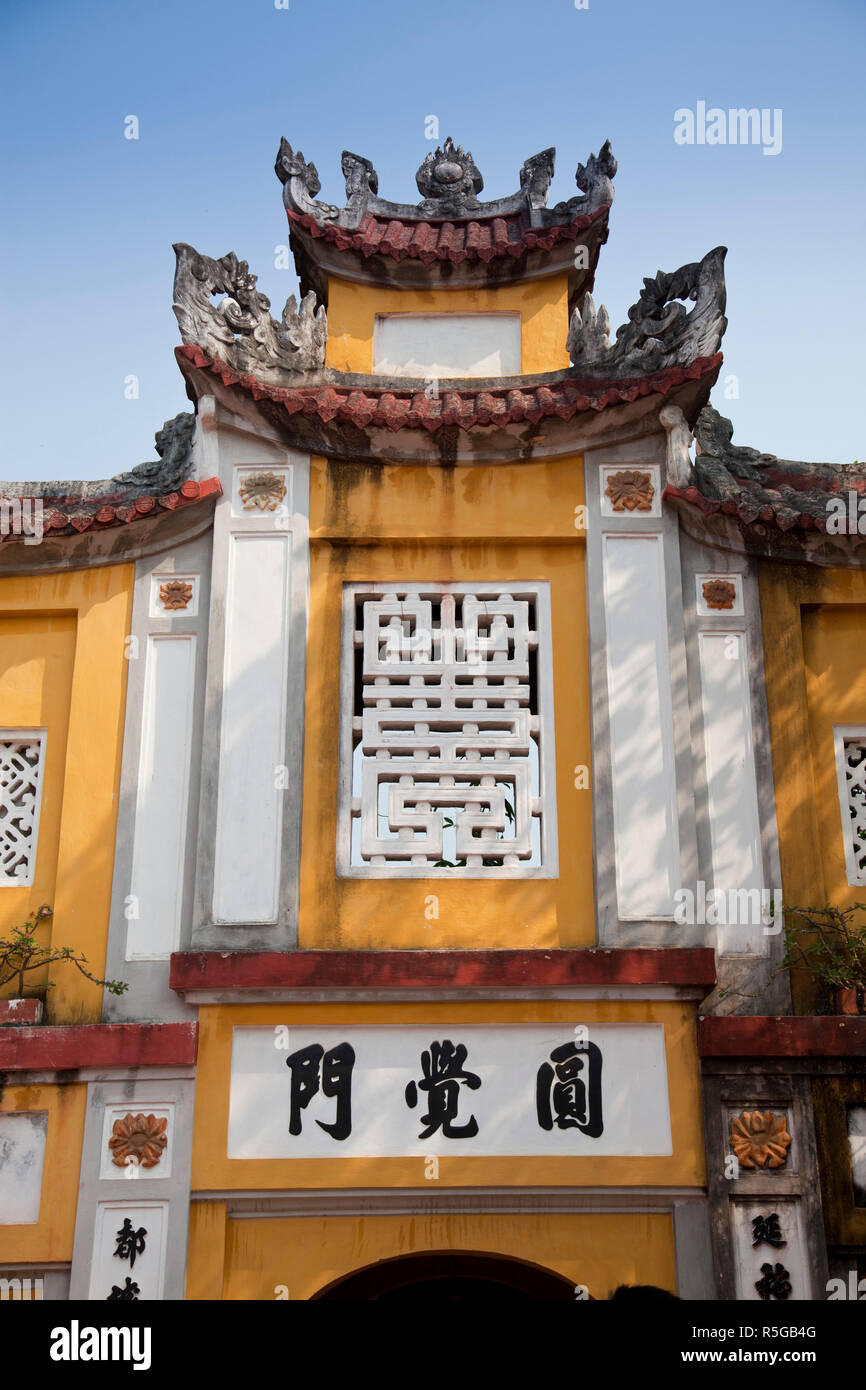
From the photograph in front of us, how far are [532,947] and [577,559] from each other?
7.81 ft

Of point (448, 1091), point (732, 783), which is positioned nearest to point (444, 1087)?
point (448, 1091)

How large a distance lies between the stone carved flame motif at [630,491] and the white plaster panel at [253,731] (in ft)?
6.47

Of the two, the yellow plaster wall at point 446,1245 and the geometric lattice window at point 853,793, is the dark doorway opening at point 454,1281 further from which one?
the geometric lattice window at point 853,793

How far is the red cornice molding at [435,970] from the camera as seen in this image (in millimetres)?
7812

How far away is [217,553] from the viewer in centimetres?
896

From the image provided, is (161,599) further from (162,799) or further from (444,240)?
(444,240)

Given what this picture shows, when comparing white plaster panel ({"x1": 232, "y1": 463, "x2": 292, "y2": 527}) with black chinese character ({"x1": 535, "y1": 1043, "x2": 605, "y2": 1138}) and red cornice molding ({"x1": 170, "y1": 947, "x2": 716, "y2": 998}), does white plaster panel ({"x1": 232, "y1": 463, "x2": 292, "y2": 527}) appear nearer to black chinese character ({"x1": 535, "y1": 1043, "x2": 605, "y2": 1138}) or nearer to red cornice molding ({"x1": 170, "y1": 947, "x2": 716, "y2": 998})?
red cornice molding ({"x1": 170, "y1": 947, "x2": 716, "y2": 998})

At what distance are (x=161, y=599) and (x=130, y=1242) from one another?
361 cm

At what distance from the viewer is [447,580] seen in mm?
9000

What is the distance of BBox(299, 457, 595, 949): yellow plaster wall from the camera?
8.12m

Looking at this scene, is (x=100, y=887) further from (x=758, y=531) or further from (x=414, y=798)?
(x=758, y=531)

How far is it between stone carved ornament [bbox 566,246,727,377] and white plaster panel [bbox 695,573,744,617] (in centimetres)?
128
